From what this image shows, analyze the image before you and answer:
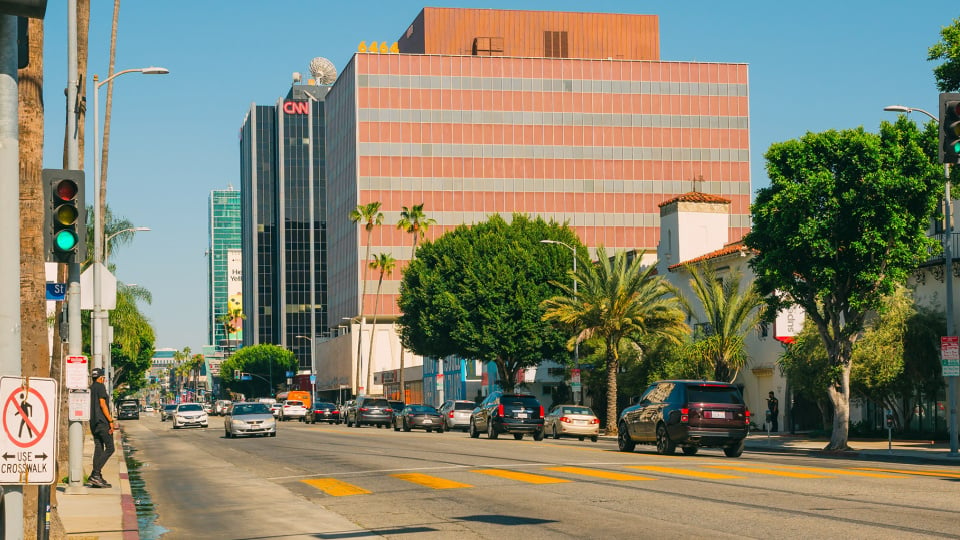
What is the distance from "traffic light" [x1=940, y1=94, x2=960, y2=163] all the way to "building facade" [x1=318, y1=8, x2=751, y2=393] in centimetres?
9160

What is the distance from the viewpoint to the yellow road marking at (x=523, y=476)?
63.9ft

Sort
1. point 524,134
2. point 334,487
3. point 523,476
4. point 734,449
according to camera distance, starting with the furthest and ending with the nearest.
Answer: point 524,134
point 734,449
point 523,476
point 334,487

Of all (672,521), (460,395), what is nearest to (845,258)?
(672,521)

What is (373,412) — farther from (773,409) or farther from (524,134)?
(524,134)

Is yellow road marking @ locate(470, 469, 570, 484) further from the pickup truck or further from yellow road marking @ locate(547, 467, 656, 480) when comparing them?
the pickup truck

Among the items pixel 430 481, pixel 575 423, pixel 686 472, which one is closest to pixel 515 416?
pixel 575 423

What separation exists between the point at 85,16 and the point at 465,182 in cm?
8755

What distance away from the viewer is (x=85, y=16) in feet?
80.1

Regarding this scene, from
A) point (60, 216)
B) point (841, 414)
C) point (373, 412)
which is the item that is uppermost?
point (60, 216)

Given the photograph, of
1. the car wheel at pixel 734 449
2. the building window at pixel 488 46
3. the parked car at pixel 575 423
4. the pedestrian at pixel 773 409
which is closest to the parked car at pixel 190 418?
the parked car at pixel 575 423

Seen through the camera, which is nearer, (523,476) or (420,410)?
(523,476)

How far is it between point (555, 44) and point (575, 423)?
272ft

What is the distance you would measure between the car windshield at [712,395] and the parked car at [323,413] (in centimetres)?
5680

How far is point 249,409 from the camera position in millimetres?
47469
